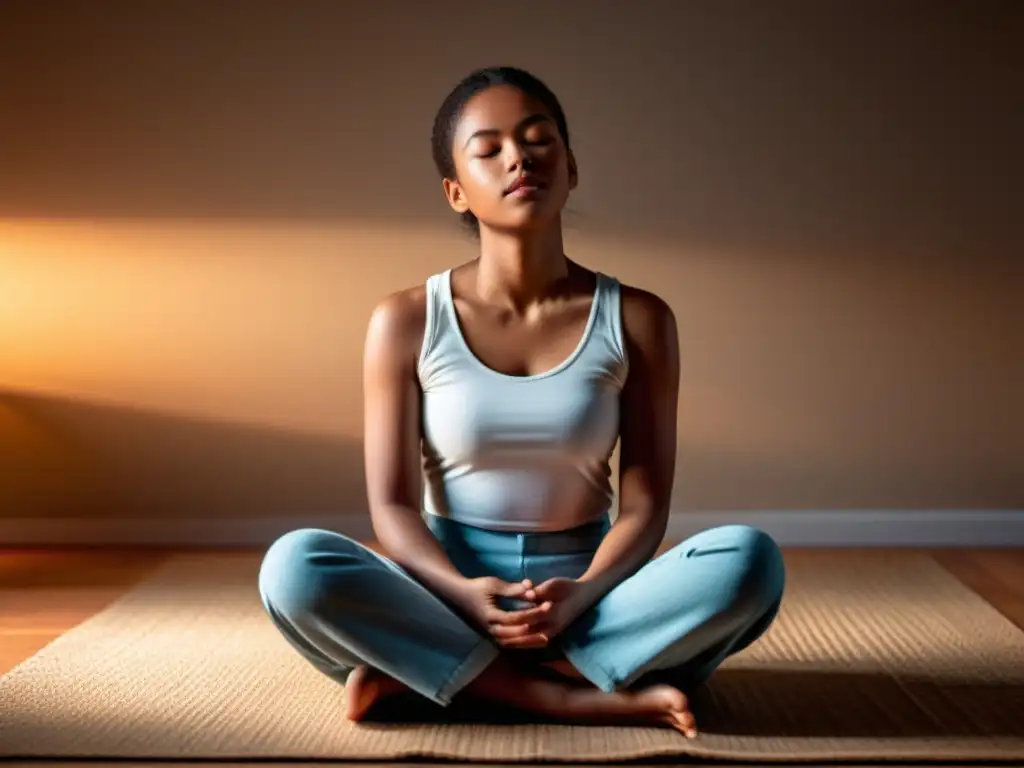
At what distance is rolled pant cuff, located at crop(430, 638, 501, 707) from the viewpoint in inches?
69.7

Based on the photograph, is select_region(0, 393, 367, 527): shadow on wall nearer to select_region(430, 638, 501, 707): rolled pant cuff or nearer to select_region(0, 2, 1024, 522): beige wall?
select_region(0, 2, 1024, 522): beige wall

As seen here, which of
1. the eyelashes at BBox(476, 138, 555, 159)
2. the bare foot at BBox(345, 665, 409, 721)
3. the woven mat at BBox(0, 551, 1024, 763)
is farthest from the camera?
the eyelashes at BBox(476, 138, 555, 159)

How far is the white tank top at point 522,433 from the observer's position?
1.91 m

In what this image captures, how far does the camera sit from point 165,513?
3.39 m

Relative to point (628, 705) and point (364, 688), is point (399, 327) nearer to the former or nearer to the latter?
point (364, 688)

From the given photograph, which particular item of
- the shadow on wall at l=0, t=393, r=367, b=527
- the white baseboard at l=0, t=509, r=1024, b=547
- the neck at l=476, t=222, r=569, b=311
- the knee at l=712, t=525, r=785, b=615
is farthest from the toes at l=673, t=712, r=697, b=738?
the shadow on wall at l=0, t=393, r=367, b=527

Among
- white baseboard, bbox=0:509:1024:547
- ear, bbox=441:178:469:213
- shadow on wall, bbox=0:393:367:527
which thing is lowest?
white baseboard, bbox=0:509:1024:547

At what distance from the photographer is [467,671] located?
178cm

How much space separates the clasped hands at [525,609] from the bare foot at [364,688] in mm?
151

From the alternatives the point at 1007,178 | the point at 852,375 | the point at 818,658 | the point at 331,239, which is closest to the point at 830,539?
the point at 852,375

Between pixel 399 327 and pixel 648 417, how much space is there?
15.2 inches

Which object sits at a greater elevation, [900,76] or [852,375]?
[900,76]

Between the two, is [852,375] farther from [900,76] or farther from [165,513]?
A: [165,513]

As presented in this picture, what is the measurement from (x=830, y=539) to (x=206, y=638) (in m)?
1.65
